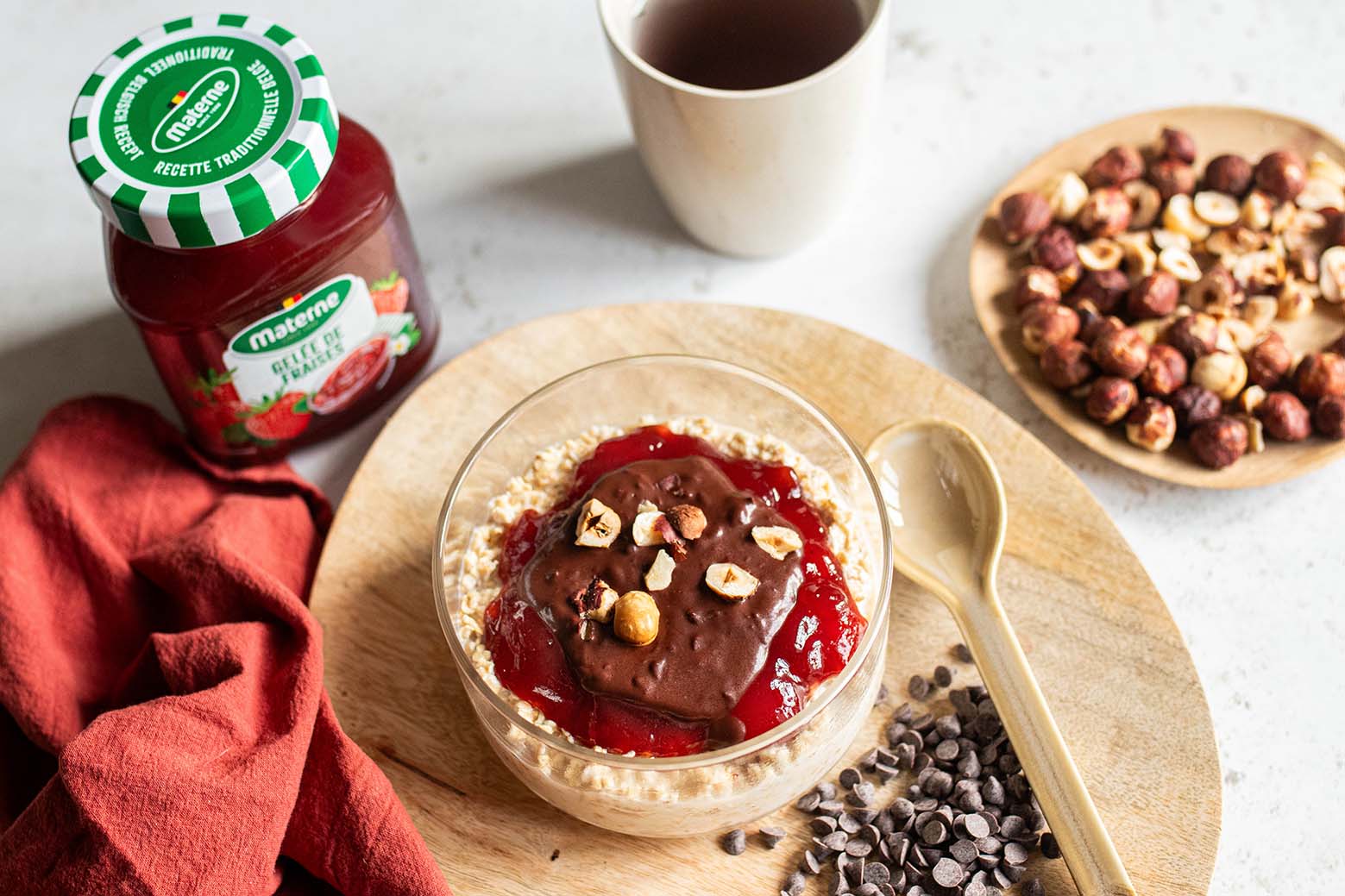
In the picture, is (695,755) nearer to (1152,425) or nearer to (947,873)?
(947,873)

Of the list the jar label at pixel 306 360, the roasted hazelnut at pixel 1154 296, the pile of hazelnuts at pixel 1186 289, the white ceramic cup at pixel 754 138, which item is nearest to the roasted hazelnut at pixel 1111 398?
the pile of hazelnuts at pixel 1186 289

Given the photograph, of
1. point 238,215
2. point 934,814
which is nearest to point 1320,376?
point 934,814

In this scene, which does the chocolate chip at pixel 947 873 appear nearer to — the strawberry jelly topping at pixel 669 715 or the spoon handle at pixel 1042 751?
the spoon handle at pixel 1042 751

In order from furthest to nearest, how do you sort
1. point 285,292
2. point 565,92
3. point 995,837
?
1. point 565,92
2. point 285,292
3. point 995,837

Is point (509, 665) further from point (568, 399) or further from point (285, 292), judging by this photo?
point (285, 292)

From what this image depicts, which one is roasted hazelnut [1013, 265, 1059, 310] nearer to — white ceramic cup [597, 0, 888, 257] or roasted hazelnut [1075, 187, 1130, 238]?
roasted hazelnut [1075, 187, 1130, 238]

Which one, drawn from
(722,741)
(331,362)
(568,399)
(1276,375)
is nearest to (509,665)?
(722,741)
